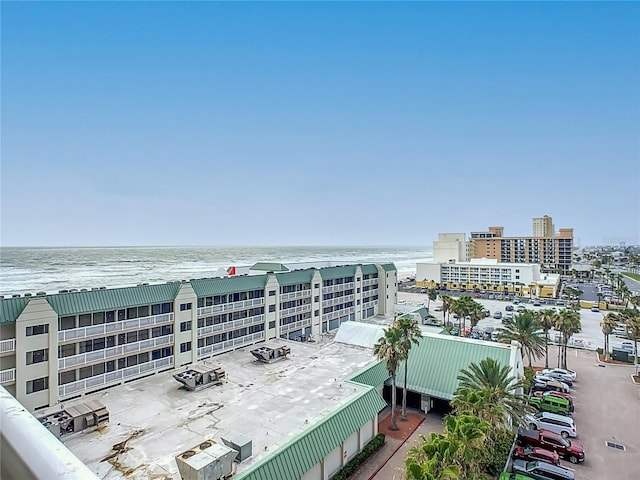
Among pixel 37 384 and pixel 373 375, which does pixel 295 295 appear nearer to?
pixel 373 375

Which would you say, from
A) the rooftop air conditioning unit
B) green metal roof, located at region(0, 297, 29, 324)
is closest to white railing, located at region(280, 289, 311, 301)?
green metal roof, located at region(0, 297, 29, 324)

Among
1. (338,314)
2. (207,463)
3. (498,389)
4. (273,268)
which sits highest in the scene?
(273,268)

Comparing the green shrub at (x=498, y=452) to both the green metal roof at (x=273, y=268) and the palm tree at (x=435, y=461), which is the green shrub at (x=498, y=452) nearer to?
the palm tree at (x=435, y=461)

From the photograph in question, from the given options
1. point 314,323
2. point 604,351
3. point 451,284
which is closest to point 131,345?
point 314,323

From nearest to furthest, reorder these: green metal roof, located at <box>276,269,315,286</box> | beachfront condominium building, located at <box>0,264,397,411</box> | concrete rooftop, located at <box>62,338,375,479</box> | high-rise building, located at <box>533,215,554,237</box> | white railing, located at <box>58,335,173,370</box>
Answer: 1. concrete rooftop, located at <box>62,338,375,479</box>
2. beachfront condominium building, located at <box>0,264,397,411</box>
3. white railing, located at <box>58,335,173,370</box>
4. green metal roof, located at <box>276,269,315,286</box>
5. high-rise building, located at <box>533,215,554,237</box>

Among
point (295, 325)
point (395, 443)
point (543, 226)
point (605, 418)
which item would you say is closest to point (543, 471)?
point (395, 443)

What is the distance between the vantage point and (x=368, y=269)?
184 feet

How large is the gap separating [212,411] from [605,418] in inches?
1197

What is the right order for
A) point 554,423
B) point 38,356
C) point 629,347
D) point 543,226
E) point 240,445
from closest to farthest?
point 240,445
point 38,356
point 554,423
point 629,347
point 543,226

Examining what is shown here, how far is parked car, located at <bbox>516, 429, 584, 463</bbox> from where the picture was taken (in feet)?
81.8

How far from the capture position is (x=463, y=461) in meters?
16.2

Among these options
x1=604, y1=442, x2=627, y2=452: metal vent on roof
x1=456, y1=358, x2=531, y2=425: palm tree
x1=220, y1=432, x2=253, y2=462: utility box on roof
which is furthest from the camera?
x1=604, y1=442, x2=627, y2=452: metal vent on roof

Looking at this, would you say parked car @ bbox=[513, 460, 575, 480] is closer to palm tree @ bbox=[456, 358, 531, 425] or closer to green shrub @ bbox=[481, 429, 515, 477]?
green shrub @ bbox=[481, 429, 515, 477]

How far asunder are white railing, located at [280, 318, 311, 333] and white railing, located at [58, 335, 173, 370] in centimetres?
1364
